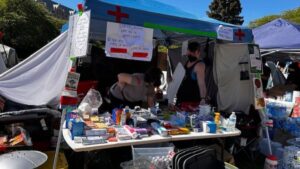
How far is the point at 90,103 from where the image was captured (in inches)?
121

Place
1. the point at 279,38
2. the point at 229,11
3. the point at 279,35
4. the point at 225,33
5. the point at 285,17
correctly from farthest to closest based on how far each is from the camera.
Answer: the point at 229,11, the point at 285,17, the point at 279,35, the point at 279,38, the point at 225,33

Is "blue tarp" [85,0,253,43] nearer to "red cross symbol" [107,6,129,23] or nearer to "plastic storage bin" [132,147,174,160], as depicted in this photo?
"red cross symbol" [107,6,129,23]

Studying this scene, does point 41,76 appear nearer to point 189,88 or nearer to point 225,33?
point 189,88

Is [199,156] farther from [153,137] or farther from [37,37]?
[37,37]

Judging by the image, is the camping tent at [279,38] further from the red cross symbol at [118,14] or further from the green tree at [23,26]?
the green tree at [23,26]

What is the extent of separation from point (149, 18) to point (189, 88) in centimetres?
114

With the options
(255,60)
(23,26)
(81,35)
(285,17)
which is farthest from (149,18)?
(285,17)

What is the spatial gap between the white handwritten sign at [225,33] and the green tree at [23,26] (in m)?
13.2

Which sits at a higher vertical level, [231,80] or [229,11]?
[229,11]

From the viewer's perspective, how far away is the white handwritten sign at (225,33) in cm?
338

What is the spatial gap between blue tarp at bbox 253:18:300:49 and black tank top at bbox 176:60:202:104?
2.28 metres

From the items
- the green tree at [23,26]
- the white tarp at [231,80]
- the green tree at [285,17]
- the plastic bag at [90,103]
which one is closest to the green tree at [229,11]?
the green tree at [285,17]

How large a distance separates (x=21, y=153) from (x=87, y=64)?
267cm

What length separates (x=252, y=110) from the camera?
12.8 feet
